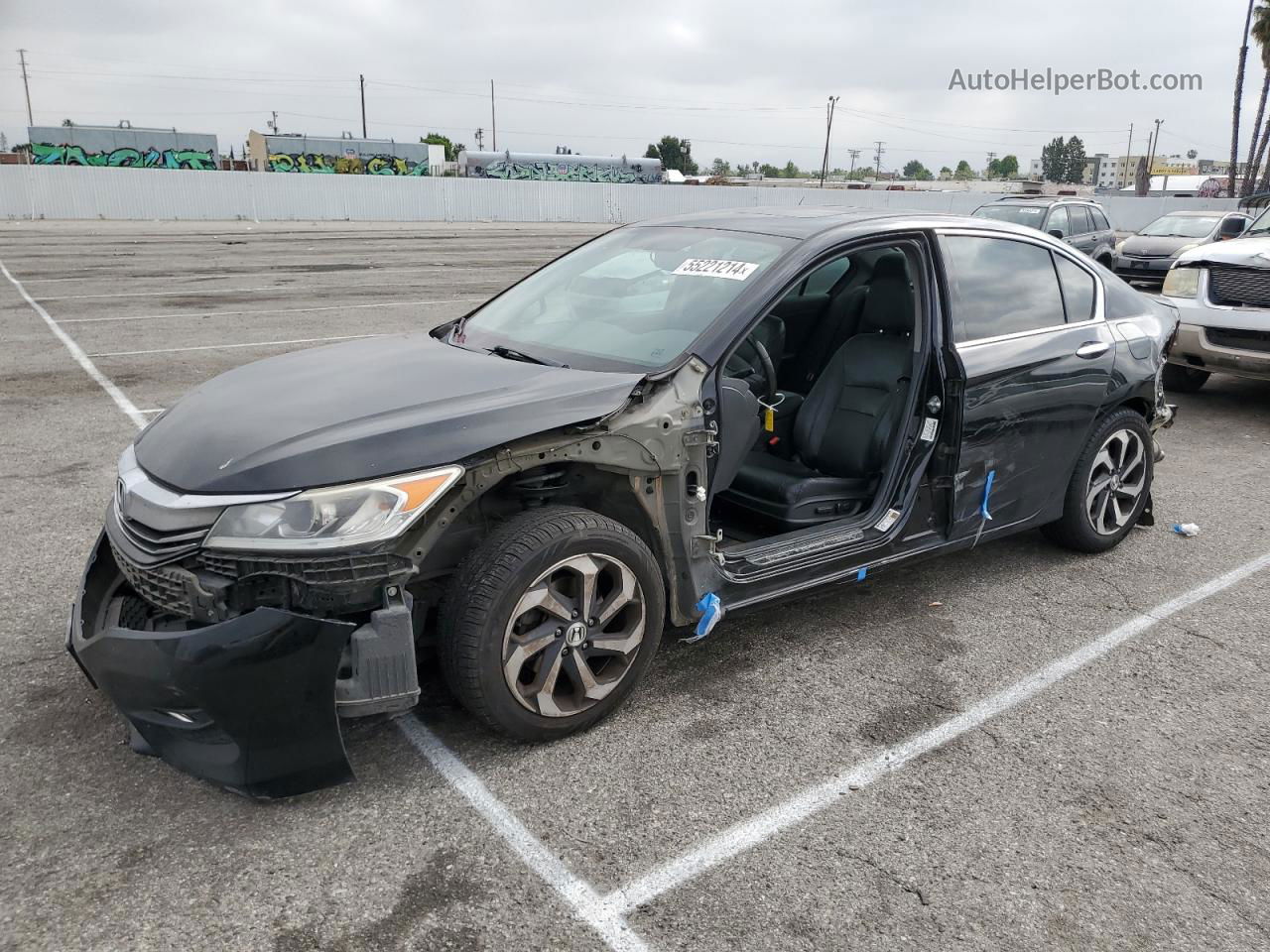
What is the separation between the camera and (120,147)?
52.7m

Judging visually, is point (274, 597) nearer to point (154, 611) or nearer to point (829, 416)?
point (154, 611)

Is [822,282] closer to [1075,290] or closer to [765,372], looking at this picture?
[765,372]

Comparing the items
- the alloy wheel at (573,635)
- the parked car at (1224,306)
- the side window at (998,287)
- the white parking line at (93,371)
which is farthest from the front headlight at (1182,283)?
the white parking line at (93,371)

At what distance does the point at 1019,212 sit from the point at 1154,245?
10.8 feet

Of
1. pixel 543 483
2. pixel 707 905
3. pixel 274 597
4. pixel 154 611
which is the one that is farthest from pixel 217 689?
pixel 707 905

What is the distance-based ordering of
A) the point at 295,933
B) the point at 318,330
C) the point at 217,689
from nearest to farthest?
1. the point at 295,933
2. the point at 217,689
3. the point at 318,330

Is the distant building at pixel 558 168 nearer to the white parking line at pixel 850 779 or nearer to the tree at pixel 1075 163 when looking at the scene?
the white parking line at pixel 850 779

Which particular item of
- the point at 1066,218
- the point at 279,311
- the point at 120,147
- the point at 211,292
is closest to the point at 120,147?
the point at 120,147

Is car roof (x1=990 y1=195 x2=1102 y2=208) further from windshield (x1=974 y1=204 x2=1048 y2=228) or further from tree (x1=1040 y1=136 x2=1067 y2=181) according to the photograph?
tree (x1=1040 y1=136 x2=1067 y2=181)

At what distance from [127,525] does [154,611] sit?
0.28 m

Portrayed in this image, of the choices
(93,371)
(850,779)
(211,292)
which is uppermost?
(211,292)

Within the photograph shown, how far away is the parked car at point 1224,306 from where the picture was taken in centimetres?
760

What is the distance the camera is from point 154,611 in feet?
9.55

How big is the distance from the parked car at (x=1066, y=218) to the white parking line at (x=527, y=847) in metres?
13.3
